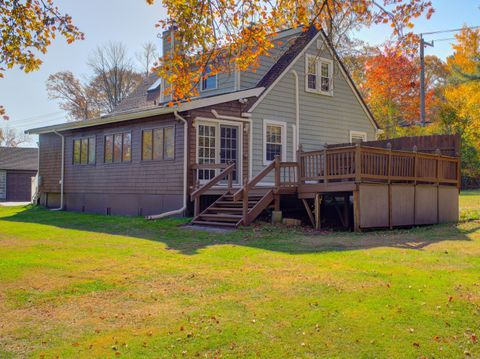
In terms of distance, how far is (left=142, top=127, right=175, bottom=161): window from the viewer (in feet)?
48.3

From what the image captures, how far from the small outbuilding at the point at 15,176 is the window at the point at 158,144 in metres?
25.7

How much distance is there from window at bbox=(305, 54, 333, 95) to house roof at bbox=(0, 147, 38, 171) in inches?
1125

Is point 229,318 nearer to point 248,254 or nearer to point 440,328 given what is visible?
point 440,328

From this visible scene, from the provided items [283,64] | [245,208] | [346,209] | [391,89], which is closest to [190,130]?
[245,208]

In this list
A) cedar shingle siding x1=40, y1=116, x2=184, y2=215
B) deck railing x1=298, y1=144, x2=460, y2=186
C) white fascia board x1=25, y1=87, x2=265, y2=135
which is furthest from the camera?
cedar shingle siding x1=40, y1=116, x2=184, y2=215

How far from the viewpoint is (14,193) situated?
1516 inches

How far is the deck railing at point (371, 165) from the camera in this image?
11602 millimetres

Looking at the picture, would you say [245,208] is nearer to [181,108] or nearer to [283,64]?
[181,108]

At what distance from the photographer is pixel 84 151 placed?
62.5 ft

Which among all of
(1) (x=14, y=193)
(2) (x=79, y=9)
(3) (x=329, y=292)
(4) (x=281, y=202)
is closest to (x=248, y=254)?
(3) (x=329, y=292)

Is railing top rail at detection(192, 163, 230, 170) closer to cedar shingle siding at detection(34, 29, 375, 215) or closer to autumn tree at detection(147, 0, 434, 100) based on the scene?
cedar shingle siding at detection(34, 29, 375, 215)

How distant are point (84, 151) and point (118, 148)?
2.67 m

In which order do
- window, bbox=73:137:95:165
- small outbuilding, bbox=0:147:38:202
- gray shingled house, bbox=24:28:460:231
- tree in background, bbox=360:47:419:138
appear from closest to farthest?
1. gray shingled house, bbox=24:28:460:231
2. window, bbox=73:137:95:165
3. tree in background, bbox=360:47:419:138
4. small outbuilding, bbox=0:147:38:202

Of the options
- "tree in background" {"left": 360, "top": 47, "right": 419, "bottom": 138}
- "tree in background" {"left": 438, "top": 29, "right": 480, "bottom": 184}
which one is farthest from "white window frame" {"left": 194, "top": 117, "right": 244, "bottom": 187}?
"tree in background" {"left": 360, "top": 47, "right": 419, "bottom": 138}
